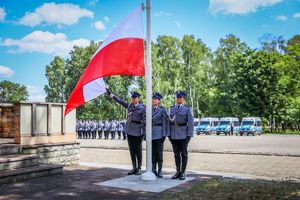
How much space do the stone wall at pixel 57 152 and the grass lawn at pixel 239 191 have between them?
4429 millimetres

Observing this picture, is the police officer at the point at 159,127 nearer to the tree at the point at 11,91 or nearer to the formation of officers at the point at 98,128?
the formation of officers at the point at 98,128

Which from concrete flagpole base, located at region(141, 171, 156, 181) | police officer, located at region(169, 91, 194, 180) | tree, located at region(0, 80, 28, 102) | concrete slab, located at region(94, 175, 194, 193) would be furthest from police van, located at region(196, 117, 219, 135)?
tree, located at region(0, 80, 28, 102)

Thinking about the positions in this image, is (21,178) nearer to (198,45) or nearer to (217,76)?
(198,45)

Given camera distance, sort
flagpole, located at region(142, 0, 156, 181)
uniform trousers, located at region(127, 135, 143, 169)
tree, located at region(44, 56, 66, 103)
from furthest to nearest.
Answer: tree, located at region(44, 56, 66, 103), uniform trousers, located at region(127, 135, 143, 169), flagpole, located at region(142, 0, 156, 181)

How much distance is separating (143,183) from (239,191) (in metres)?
1.96

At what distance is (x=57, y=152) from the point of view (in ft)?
33.6

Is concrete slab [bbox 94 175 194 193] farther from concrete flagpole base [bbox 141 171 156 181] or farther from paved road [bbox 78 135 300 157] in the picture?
paved road [bbox 78 135 300 157]

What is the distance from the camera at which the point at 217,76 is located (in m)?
62.3

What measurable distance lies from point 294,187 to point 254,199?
1427 mm

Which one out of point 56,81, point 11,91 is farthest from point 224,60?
point 11,91

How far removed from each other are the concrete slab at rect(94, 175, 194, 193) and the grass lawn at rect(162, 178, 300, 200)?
0.53 meters

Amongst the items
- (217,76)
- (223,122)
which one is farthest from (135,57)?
(217,76)

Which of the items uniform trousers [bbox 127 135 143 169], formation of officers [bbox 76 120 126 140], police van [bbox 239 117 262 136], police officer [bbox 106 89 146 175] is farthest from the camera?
police van [bbox 239 117 262 136]

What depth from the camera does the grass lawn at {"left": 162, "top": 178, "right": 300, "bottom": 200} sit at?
610 cm
